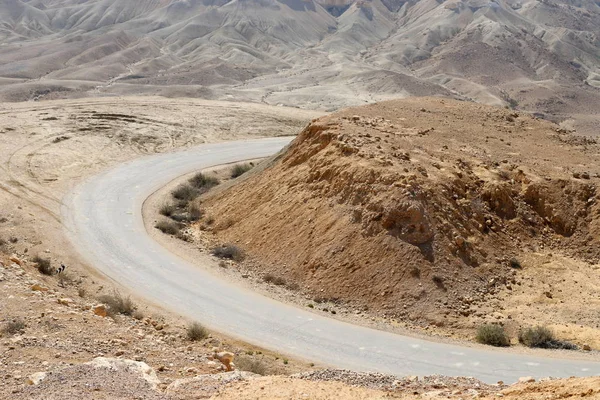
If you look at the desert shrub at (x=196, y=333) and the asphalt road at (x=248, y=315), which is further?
the desert shrub at (x=196, y=333)

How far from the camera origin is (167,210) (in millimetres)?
28719

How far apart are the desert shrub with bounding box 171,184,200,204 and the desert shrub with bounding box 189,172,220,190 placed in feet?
2.71

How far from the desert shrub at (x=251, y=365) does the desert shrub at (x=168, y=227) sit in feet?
39.4

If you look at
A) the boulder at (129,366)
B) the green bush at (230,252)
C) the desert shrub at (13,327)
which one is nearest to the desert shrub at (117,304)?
the desert shrub at (13,327)

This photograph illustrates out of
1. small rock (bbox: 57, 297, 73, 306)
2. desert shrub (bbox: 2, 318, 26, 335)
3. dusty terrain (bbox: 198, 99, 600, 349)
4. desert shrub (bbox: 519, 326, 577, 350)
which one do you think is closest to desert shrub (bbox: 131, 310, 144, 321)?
small rock (bbox: 57, 297, 73, 306)

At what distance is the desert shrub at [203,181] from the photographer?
105 feet

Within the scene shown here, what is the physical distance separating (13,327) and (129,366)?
3.13 m

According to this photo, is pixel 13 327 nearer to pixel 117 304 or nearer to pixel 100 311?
pixel 100 311

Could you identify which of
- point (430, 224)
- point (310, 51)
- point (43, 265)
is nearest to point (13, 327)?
point (43, 265)

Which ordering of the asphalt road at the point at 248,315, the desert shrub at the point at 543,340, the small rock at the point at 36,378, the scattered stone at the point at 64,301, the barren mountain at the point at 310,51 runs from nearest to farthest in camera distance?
the small rock at the point at 36,378
the scattered stone at the point at 64,301
the asphalt road at the point at 248,315
the desert shrub at the point at 543,340
the barren mountain at the point at 310,51

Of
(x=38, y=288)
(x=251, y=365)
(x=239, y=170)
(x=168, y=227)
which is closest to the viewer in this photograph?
(x=251, y=365)

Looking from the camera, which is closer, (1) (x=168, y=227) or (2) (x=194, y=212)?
(1) (x=168, y=227)

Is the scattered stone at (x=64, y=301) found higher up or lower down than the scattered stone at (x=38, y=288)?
higher up

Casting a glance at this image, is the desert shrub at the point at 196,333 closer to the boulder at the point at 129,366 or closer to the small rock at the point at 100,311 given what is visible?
the small rock at the point at 100,311
